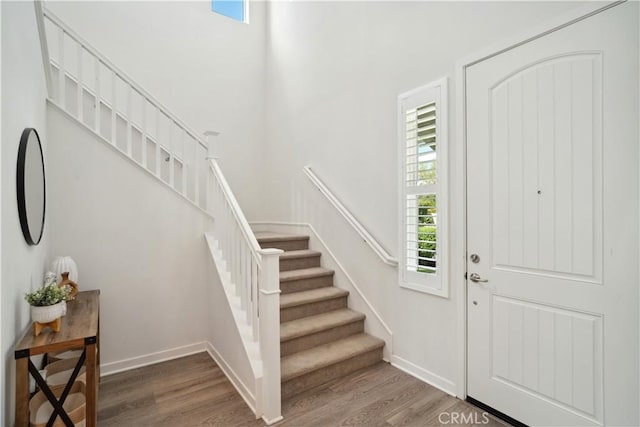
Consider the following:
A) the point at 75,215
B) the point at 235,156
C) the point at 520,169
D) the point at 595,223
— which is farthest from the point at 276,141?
the point at 595,223

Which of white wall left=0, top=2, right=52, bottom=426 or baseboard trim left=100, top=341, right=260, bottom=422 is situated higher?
white wall left=0, top=2, right=52, bottom=426

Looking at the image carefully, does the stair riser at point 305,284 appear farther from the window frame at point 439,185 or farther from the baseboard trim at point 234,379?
the window frame at point 439,185

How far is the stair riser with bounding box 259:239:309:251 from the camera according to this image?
3.64 m

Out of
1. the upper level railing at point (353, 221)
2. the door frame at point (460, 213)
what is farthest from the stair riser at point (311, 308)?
the door frame at point (460, 213)

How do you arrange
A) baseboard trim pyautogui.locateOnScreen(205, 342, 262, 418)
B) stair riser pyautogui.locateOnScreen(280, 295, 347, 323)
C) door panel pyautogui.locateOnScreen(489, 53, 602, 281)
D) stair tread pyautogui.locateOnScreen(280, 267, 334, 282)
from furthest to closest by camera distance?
1. stair tread pyautogui.locateOnScreen(280, 267, 334, 282)
2. stair riser pyautogui.locateOnScreen(280, 295, 347, 323)
3. baseboard trim pyautogui.locateOnScreen(205, 342, 262, 418)
4. door panel pyautogui.locateOnScreen(489, 53, 602, 281)

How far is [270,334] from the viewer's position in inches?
80.7

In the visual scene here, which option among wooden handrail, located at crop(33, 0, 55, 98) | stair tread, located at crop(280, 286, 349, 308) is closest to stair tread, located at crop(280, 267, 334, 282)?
stair tread, located at crop(280, 286, 349, 308)

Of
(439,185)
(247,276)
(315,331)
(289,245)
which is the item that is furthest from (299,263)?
(439,185)

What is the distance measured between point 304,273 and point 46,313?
205 cm

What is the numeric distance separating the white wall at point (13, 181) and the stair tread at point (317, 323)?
1573 millimetres

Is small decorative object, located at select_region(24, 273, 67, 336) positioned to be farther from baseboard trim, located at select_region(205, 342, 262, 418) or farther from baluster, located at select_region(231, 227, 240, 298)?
baseboard trim, located at select_region(205, 342, 262, 418)

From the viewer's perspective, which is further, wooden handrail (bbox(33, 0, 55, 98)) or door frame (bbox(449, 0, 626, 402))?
door frame (bbox(449, 0, 626, 402))

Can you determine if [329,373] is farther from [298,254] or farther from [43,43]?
[43,43]

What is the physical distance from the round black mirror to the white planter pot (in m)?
0.40
